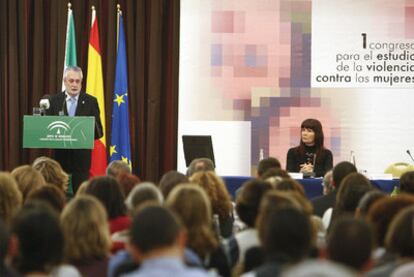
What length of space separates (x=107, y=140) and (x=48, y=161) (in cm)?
404

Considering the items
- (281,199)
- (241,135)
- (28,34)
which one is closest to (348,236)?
(281,199)

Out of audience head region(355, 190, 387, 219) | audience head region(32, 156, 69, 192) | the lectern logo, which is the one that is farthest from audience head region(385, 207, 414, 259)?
the lectern logo

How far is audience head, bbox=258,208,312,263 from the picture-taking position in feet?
9.26

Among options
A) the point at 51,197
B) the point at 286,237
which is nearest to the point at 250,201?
the point at 51,197

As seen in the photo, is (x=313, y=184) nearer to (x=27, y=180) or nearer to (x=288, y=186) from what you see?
(x=288, y=186)

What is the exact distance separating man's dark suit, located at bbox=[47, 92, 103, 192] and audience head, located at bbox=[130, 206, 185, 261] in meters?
5.04

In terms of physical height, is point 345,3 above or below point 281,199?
above

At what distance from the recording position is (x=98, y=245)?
→ 3416 mm

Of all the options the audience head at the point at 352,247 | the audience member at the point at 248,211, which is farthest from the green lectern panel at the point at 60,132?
the audience head at the point at 352,247

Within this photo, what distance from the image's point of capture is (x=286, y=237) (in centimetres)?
282

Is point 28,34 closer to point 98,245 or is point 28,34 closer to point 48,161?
point 48,161

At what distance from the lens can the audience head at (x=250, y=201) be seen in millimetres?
4219

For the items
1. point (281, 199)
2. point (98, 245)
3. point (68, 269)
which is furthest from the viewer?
point (281, 199)

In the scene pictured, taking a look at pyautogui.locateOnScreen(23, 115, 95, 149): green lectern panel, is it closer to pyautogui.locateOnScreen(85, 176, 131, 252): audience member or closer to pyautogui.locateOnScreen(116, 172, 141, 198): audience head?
pyautogui.locateOnScreen(116, 172, 141, 198): audience head
